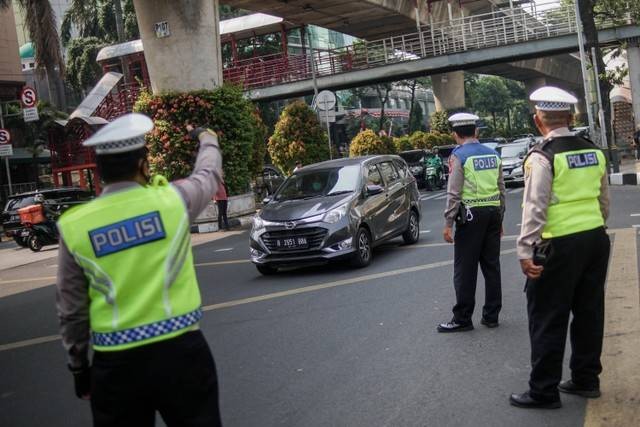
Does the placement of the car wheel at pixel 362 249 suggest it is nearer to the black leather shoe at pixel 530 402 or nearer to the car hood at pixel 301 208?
the car hood at pixel 301 208

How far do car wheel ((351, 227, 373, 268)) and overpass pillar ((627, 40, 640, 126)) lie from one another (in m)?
24.1

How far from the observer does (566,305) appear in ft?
14.4

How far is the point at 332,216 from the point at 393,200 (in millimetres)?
2040

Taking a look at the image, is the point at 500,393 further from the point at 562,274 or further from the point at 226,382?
the point at 226,382

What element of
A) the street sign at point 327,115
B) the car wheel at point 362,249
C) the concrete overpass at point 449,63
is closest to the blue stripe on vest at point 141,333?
the car wheel at point 362,249

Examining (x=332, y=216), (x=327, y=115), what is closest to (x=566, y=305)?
(x=332, y=216)

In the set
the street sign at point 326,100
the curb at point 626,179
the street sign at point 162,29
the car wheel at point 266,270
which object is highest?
the street sign at point 162,29

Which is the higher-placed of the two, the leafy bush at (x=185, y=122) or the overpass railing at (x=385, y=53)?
the overpass railing at (x=385, y=53)

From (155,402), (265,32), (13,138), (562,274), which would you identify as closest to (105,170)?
(155,402)

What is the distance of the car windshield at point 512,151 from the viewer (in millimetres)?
25641

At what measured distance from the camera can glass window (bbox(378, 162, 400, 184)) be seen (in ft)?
40.5

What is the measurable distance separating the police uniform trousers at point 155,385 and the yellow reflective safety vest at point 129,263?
50 millimetres

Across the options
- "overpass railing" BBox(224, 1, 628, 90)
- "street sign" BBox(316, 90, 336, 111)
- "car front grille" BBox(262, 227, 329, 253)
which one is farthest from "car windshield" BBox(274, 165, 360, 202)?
"overpass railing" BBox(224, 1, 628, 90)

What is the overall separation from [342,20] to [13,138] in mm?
18996
